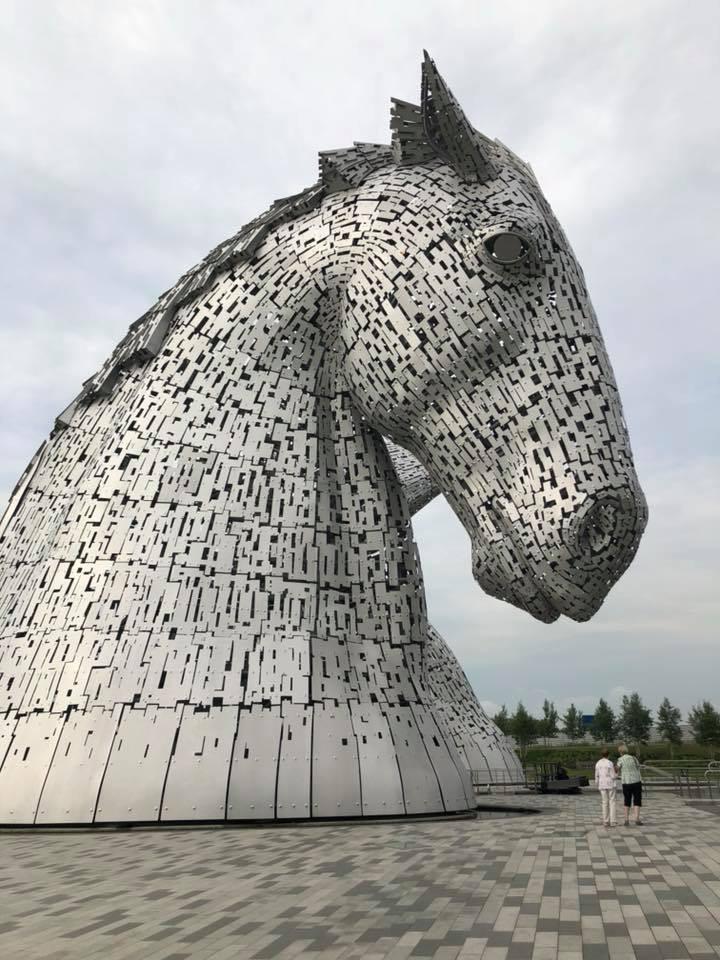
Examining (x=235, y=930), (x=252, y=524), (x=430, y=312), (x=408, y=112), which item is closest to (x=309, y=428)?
(x=252, y=524)

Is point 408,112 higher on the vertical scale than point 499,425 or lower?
higher

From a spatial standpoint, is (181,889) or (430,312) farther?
(430,312)

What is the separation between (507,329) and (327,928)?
4.67 m

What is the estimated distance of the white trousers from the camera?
7.26 meters

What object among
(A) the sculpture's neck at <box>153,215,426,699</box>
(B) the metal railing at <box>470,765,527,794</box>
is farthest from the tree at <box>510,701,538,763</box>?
(A) the sculpture's neck at <box>153,215,426,699</box>

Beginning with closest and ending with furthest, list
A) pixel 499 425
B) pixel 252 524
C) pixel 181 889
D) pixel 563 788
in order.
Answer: pixel 181 889, pixel 499 425, pixel 252 524, pixel 563 788

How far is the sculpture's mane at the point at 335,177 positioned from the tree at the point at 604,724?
5438cm

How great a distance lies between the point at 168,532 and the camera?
682cm

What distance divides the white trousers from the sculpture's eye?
4.90 metres

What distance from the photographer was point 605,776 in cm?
784

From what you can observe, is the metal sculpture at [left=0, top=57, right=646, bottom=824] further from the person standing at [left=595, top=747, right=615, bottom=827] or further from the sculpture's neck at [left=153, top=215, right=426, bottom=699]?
the person standing at [left=595, top=747, right=615, bottom=827]

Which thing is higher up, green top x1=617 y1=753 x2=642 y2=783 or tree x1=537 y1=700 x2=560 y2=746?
tree x1=537 y1=700 x2=560 y2=746

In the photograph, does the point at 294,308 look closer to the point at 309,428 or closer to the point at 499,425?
the point at 309,428

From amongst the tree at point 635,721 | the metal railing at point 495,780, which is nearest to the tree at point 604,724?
the tree at point 635,721
